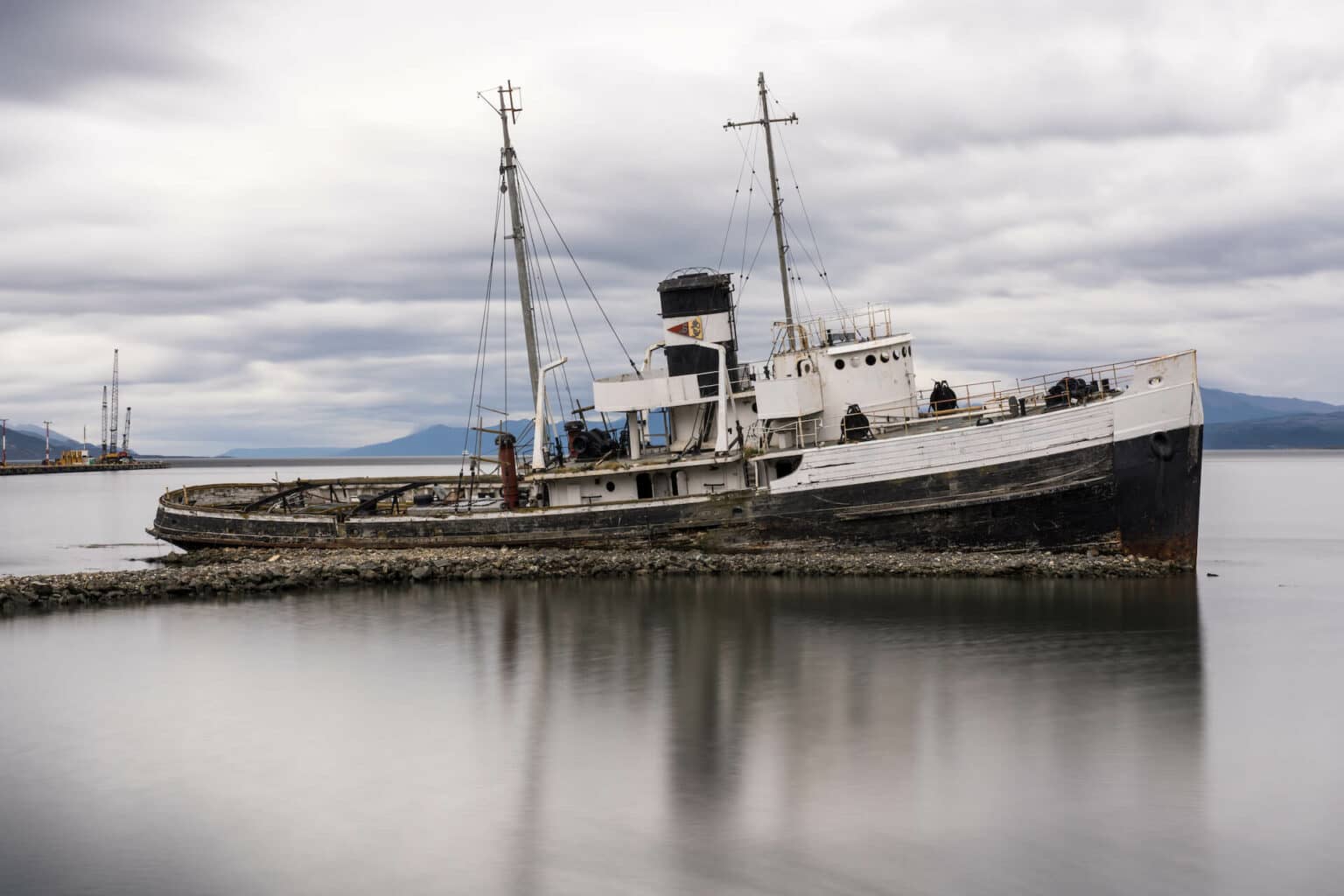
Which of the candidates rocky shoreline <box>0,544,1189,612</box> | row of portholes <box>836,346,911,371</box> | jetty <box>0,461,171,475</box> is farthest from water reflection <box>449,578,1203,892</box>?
jetty <box>0,461,171,475</box>

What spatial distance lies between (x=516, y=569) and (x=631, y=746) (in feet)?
49.6

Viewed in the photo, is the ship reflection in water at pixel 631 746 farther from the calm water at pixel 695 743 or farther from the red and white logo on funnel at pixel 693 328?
the red and white logo on funnel at pixel 693 328

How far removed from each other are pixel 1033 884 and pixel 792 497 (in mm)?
18617

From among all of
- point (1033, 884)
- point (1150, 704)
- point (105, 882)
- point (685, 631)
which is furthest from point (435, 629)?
point (1033, 884)

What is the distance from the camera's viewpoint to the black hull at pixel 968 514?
26375 mm

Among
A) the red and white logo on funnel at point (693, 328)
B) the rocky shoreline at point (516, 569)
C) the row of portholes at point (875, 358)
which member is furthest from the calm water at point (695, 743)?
the red and white logo on funnel at point (693, 328)

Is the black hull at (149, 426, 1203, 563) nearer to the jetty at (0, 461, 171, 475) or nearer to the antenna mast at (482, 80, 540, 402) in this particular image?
the antenna mast at (482, 80, 540, 402)

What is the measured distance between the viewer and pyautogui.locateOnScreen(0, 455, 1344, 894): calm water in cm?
1234

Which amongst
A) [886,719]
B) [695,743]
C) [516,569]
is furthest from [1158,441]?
[516,569]

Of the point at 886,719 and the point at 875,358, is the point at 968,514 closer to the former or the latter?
the point at 875,358

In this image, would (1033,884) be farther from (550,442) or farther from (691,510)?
(550,442)

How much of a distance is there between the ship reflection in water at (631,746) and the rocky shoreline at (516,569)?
Result: 84cm

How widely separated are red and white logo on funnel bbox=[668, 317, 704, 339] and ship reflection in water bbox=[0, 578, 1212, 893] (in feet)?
26.9

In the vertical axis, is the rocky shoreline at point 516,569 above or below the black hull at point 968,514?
below
